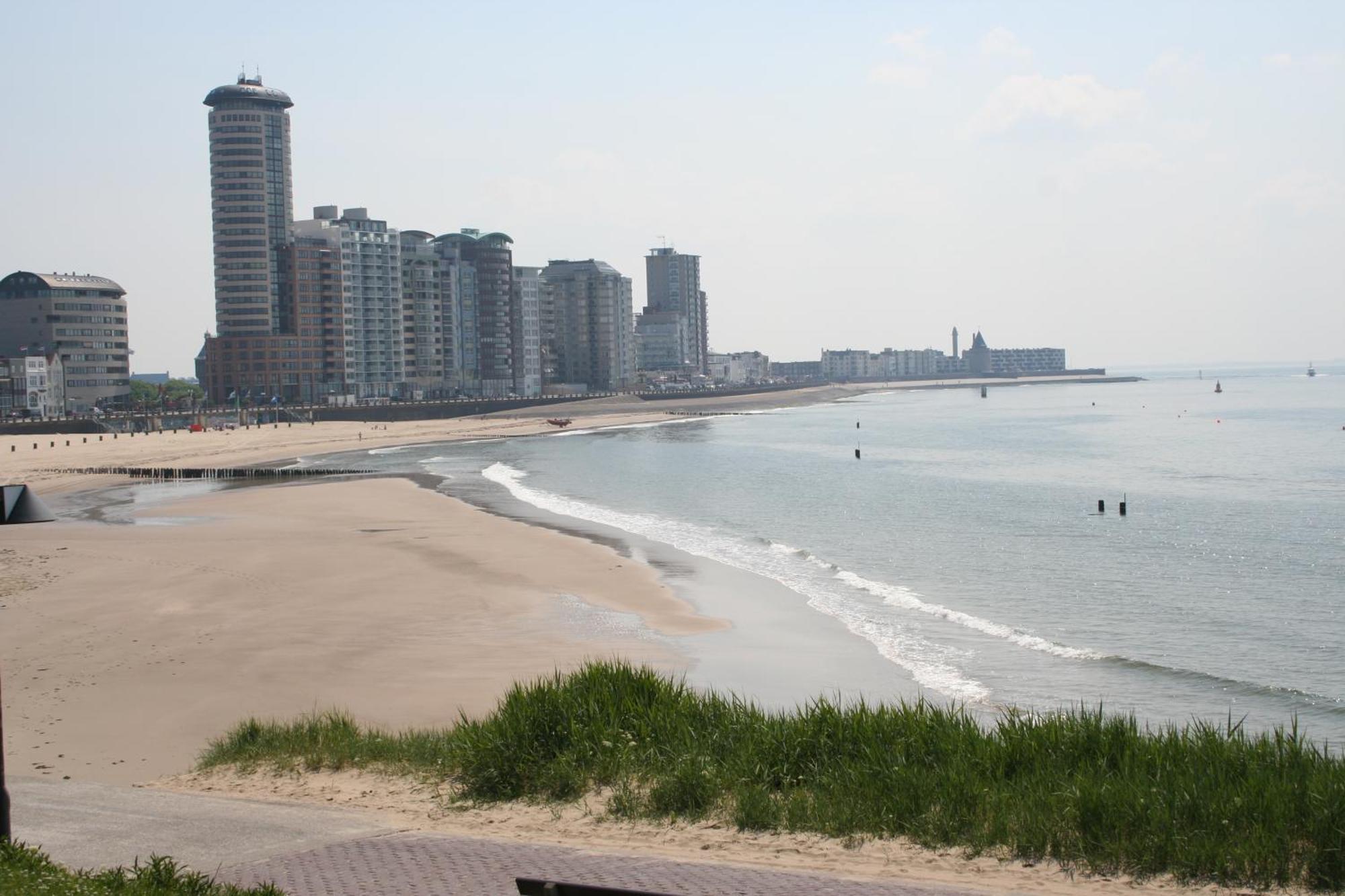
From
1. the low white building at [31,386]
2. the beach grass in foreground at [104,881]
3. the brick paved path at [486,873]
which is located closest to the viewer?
the beach grass in foreground at [104,881]

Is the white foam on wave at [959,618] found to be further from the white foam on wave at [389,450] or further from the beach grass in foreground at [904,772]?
the white foam on wave at [389,450]

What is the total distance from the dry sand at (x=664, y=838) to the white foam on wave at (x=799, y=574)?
1006cm

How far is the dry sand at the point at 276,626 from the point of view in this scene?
18500 millimetres

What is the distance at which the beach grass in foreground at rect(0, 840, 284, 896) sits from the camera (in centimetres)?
834

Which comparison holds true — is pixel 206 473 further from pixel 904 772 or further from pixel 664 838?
pixel 904 772

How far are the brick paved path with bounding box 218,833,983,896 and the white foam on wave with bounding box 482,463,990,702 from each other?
11.2 m

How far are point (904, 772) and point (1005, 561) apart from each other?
88.0ft

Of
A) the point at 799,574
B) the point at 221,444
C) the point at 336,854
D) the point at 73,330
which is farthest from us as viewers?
the point at 73,330

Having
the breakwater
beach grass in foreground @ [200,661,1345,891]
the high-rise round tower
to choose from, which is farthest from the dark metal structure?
the high-rise round tower

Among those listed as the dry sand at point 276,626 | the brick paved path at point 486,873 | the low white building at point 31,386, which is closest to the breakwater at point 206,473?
the dry sand at point 276,626

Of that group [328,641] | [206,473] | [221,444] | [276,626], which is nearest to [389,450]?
[221,444]

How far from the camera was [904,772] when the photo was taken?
11.3 m

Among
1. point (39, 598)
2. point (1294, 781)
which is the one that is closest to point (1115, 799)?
point (1294, 781)

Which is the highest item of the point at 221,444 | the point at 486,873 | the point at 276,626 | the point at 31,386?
the point at 31,386
